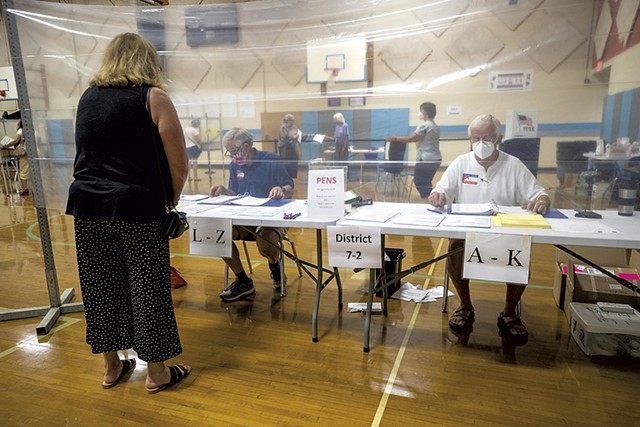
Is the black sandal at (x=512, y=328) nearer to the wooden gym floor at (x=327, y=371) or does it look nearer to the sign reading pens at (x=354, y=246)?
the wooden gym floor at (x=327, y=371)

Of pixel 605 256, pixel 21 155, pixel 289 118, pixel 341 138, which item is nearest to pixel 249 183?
pixel 289 118

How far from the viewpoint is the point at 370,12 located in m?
2.31

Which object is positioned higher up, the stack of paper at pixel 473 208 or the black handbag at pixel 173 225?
the black handbag at pixel 173 225

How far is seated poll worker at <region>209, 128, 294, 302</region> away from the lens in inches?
104

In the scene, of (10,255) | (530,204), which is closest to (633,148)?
(530,204)

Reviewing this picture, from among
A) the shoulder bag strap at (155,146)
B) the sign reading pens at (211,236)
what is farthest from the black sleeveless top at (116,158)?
the sign reading pens at (211,236)

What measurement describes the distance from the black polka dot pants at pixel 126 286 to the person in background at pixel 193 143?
127cm

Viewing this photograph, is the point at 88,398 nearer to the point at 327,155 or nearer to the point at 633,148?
the point at 327,155

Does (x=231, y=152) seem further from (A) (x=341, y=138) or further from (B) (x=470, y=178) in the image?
(B) (x=470, y=178)

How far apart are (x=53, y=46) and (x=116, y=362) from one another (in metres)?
1.88

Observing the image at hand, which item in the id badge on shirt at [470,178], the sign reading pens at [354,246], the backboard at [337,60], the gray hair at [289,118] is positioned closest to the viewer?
the sign reading pens at [354,246]

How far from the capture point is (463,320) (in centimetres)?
224

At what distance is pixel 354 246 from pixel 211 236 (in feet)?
2.35

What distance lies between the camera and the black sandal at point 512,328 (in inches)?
82.5
